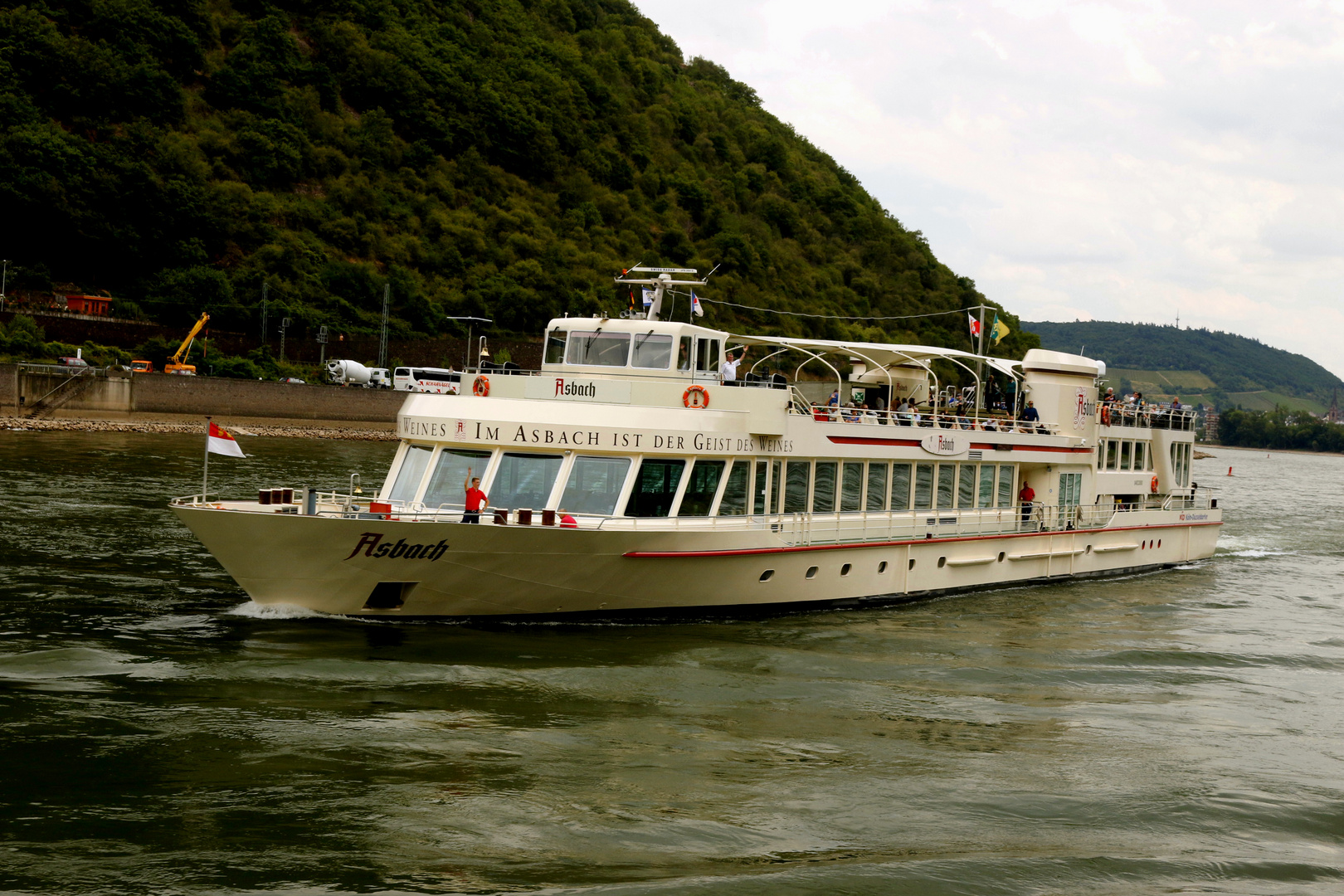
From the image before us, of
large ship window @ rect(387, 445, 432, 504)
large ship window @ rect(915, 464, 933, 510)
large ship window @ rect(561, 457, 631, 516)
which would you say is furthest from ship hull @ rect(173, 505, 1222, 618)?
large ship window @ rect(915, 464, 933, 510)

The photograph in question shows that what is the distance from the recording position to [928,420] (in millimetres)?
22172

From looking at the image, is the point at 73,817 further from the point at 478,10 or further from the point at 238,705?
the point at 478,10

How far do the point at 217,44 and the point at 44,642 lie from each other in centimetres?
8879

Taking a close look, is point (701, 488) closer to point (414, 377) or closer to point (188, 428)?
point (188, 428)

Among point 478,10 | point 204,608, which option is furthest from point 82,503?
point 478,10

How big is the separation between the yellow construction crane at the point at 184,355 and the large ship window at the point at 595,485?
158ft

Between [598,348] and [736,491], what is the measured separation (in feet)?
10.5

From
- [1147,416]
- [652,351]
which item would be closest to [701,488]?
[652,351]

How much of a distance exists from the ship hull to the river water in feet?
1.49

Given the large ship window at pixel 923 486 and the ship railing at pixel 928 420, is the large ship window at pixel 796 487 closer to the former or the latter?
the ship railing at pixel 928 420

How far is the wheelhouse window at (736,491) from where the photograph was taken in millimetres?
17938

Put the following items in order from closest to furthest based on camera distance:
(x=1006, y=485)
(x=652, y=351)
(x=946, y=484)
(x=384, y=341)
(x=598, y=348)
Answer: (x=652, y=351) < (x=598, y=348) < (x=946, y=484) < (x=1006, y=485) < (x=384, y=341)

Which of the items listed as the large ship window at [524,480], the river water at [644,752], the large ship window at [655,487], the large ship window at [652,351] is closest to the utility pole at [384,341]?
the river water at [644,752]

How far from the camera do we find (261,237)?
7775cm
